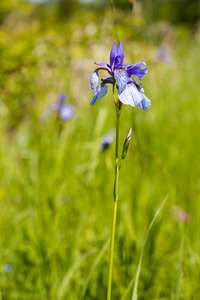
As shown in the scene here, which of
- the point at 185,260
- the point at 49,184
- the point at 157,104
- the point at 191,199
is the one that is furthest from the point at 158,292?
the point at 157,104

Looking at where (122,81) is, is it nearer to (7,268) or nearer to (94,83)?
(94,83)

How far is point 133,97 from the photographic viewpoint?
0.96m

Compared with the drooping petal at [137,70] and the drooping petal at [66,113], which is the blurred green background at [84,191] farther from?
the drooping petal at [137,70]

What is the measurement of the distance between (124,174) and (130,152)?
0.35 metres

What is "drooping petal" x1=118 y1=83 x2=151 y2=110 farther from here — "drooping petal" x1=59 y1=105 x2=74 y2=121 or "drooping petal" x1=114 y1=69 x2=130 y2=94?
"drooping petal" x1=59 y1=105 x2=74 y2=121

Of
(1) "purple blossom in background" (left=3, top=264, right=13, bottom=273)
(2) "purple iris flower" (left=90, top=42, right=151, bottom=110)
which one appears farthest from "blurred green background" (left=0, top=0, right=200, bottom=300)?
(2) "purple iris flower" (left=90, top=42, right=151, bottom=110)

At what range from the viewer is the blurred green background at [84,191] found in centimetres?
165

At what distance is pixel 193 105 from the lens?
12.5ft

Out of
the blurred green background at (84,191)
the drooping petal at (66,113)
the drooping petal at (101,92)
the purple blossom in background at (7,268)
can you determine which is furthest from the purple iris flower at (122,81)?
the drooping petal at (66,113)

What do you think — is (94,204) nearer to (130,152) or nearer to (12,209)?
(12,209)

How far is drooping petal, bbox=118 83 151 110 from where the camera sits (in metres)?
0.95

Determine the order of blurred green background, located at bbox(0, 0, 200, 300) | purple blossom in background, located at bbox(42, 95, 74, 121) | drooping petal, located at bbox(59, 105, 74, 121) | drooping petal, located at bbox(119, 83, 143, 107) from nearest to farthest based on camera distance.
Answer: drooping petal, located at bbox(119, 83, 143, 107) → blurred green background, located at bbox(0, 0, 200, 300) → purple blossom in background, located at bbox(42, 95, 74, 121) → drooping petal, located at bbox(59, 105, 74, 121)

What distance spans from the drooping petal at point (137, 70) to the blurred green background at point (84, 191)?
0.33 meters

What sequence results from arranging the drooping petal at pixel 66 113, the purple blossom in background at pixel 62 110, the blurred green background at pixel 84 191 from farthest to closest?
the drooping petal at pixel 66 113 → the purple blossom in background at pixel 62 110 → the blurred green background at pixel 84 191
